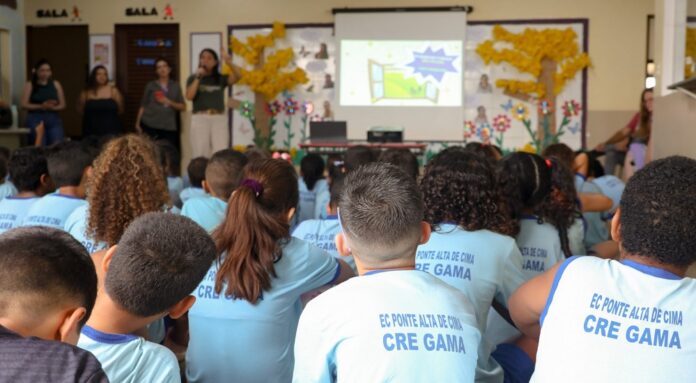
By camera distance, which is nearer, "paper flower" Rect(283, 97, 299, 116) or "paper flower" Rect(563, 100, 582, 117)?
"paper flower" Rect(563, 100, 582, 117)

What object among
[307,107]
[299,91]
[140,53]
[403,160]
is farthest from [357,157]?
[140,53]

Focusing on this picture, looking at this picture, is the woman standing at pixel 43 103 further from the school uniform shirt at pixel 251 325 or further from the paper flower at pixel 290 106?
the school uniform shirt at pixel 251 325

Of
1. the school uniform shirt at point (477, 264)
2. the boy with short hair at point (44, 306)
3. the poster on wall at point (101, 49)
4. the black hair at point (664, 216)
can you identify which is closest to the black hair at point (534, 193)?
the school uniform shirt at point (477, 264)

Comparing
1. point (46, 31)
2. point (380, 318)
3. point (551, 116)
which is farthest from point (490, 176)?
point (46, 31)

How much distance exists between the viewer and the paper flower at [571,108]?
29.1ft

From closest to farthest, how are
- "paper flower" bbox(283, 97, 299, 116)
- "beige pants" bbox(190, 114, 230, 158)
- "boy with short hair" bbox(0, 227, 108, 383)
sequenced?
"boy with short hair" bbox(0, 227, 108, 383) < "beige pants" bbox(190, 114, 230, 158) < "paper flower" bbox(283, 97, 299, 116)

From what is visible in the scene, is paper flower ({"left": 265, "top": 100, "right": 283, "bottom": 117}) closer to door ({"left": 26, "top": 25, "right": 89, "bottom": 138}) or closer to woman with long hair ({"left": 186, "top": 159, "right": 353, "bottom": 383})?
door ({"left": 26, "top": 25, "right": 89, "bottom": 138})

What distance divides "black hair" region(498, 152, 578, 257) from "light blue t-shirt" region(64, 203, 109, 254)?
4.36ft

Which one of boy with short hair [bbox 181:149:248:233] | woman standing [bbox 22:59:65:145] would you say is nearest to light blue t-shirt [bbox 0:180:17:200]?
boy with short hair [bbox 181:149:248:233]

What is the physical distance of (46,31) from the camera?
9531 millimetres

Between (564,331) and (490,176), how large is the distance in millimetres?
931

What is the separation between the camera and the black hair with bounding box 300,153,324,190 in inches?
181

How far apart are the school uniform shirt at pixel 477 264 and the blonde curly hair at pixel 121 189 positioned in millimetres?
938

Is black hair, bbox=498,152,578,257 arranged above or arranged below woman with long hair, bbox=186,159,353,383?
above
